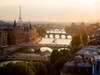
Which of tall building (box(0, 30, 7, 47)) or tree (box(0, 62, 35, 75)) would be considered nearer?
tree (box(0, 62, 35, 75))

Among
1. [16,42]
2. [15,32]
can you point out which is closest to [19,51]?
[16,42]

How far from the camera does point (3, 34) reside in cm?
2716

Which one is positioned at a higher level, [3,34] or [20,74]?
[3,34]

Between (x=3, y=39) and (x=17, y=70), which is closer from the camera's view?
(x=17, y=70)

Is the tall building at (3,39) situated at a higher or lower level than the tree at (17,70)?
higher

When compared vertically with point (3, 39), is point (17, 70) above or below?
below

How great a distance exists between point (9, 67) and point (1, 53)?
12752 mm

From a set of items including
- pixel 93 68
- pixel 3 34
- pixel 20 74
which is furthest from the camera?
pixel 3 34

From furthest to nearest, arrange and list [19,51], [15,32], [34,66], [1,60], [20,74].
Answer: [15,32] → [19,51] → [1,60] → [34,66] → [20,74]

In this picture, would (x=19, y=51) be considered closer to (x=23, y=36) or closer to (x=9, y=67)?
(x=23, y=36)

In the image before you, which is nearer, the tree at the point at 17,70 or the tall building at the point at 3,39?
the tree at the point at 17,70

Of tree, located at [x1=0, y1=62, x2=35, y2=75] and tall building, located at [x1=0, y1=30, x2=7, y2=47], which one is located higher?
tall building, located at [x1=0, y1=30, x2=7, y2=47]

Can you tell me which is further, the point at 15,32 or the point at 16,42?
the point at 15,32

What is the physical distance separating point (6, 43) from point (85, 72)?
70.0 feet
